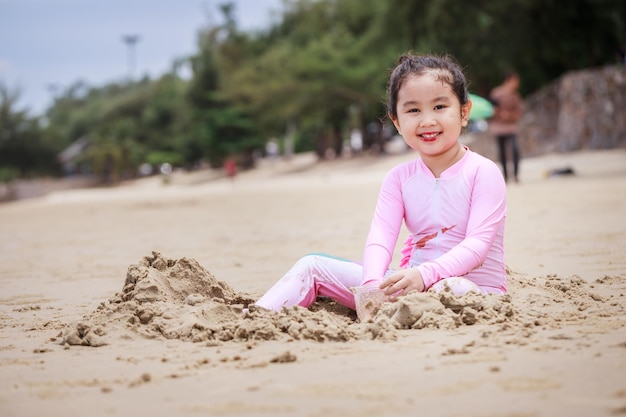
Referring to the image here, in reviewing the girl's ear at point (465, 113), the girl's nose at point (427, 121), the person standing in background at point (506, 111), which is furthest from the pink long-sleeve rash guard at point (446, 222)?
the person standing in background at point (506, 111)

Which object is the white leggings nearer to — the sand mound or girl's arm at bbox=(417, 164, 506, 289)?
the sand mound

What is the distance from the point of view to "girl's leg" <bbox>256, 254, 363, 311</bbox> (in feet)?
12.5

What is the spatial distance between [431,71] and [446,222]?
2.26 ft

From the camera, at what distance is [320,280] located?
3844 mm

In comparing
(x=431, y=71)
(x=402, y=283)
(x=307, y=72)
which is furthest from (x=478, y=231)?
(x=307, y=72)

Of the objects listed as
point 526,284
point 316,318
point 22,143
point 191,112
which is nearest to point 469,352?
point 316,318

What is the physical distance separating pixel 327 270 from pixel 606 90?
A: 17098 mm

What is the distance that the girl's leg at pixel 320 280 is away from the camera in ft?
12.5

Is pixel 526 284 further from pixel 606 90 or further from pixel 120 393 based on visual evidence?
pixel 606 90

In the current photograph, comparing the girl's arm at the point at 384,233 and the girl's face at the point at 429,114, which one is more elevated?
the girl's face at the point at 429,114

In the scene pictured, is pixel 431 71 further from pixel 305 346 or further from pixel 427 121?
pixel 305 346

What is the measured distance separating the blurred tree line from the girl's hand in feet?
4.13

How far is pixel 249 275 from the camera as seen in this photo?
5.39 meters

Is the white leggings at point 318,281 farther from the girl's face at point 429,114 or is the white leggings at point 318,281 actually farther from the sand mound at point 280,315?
the girl's face at point 429,114
